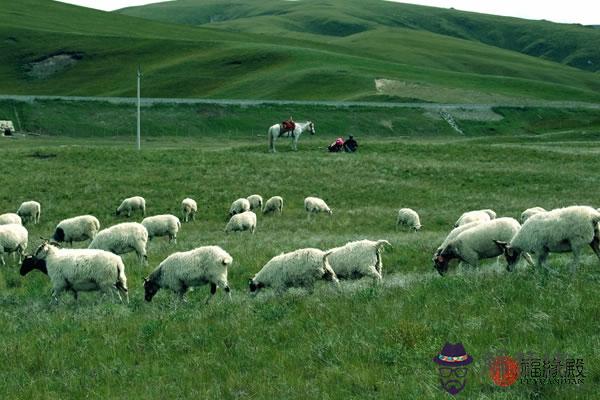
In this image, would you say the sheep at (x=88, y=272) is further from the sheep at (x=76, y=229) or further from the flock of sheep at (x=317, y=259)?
the sheep at (x=76, y=229)

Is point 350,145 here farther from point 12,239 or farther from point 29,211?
point 12,239

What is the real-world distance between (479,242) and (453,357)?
8.48 meters

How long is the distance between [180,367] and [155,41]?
144 meters

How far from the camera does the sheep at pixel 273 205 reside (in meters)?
32.8

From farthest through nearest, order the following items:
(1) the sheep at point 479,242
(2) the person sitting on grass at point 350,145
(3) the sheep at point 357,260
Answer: (2) the person sitting on grass at point 350,145 → (1) the sheep at point 479,242 → (3) the sheep at point 357,260

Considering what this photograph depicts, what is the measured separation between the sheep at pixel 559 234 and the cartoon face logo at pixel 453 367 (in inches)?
229

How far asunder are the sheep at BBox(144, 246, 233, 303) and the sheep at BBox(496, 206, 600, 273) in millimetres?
6373

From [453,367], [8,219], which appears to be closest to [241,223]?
[8,219]

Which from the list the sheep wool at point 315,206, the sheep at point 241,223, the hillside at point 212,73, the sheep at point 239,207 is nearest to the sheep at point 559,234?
the sheep at point 241,223

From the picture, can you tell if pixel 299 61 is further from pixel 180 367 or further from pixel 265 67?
pixel 180 367

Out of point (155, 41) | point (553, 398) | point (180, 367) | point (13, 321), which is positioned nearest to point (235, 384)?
point (180, 367)

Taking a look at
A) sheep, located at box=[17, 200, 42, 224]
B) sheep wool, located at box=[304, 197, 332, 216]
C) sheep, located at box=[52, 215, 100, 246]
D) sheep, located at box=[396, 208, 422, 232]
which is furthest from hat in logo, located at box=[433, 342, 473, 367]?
sheep, located at box=[17, 200, 42, 224]

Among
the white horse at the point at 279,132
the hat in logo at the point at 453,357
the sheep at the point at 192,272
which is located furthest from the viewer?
the white horse at the point at 279,132

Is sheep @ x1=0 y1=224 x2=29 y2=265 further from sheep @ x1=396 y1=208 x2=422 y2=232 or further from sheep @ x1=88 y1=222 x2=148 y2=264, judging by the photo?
sheep @ x1=396 y1=208 x2=422 y2=232
